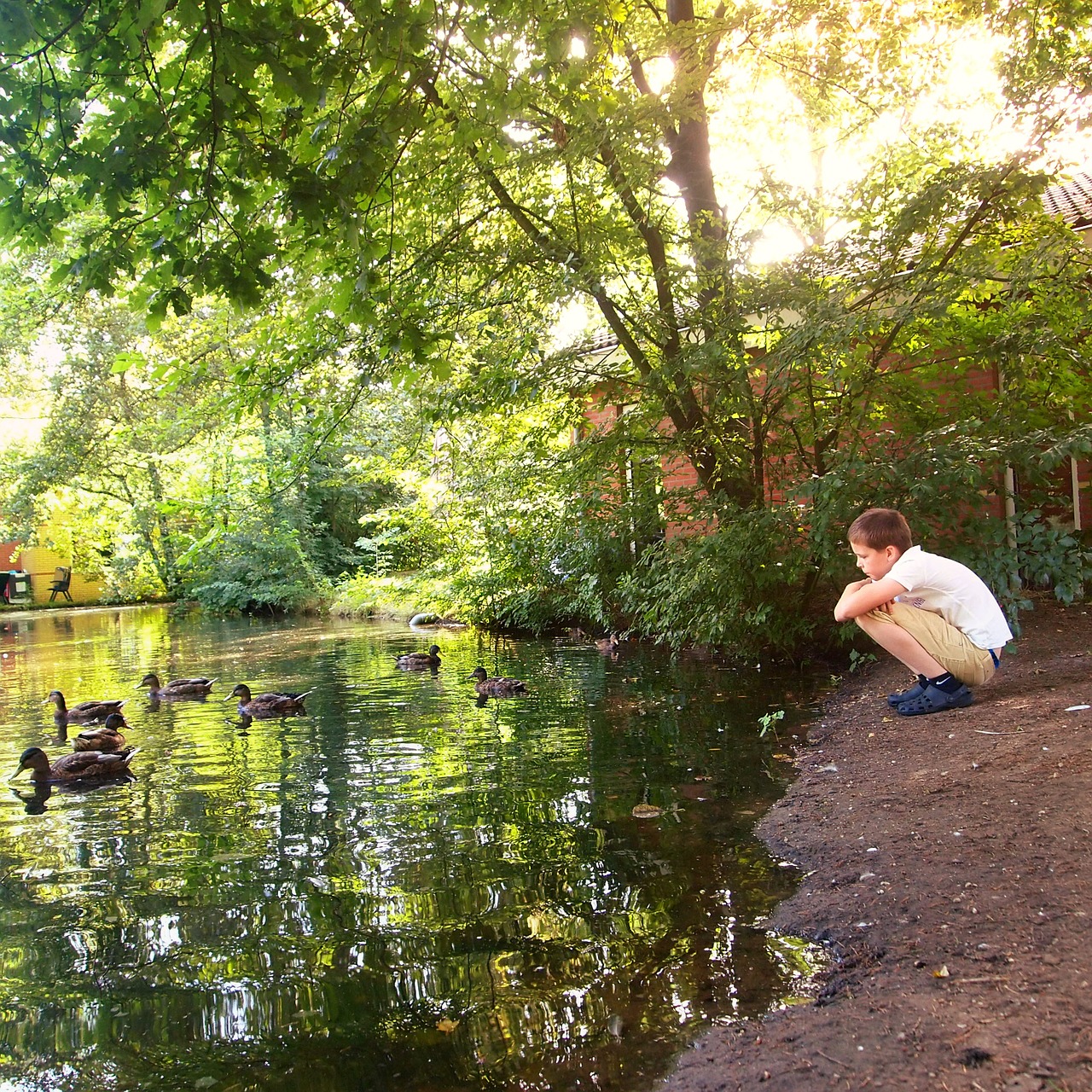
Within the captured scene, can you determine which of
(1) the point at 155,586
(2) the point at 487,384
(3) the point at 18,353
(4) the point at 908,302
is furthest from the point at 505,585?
(1) the point at 155,586

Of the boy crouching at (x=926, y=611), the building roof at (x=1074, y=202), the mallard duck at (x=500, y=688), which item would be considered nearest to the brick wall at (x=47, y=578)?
the mallard duck at (x=500, y=688)

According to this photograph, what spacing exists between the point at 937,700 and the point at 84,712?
29.9 feet

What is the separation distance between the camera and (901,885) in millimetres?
4121

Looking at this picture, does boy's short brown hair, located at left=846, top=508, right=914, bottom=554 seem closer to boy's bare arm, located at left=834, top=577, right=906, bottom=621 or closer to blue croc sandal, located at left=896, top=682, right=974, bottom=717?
boy's bare arm, located at left=834, top=577, right=906, bottom=621

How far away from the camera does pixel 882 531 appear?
275 inches

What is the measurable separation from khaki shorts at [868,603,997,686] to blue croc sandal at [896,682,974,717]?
0.57 ft

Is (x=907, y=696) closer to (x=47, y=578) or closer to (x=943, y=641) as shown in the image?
(x=943, y=641)

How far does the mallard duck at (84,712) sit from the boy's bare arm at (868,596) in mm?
8353

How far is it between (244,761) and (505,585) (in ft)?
32.2

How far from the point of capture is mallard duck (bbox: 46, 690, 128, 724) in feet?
34.3

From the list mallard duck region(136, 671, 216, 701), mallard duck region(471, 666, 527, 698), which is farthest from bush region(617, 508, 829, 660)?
mallard duck region(136, 671, 216, 701)

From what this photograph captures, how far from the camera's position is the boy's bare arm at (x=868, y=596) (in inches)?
264

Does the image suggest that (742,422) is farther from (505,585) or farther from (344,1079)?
(344,1079)

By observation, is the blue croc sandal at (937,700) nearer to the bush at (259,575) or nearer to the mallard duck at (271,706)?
the mallard duck at (271,706)
